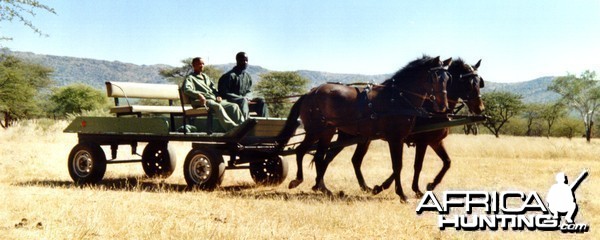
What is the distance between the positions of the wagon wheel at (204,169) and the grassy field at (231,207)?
0.23 m

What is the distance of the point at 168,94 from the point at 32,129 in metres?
16.5

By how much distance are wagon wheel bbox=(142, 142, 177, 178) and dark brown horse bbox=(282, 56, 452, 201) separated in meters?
3.28

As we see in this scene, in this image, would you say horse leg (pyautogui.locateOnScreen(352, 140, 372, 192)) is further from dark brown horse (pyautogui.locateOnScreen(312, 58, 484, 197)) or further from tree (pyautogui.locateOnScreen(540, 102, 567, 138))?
tree (pyautogui.locateOnScreen(540, 102, 567, 138))

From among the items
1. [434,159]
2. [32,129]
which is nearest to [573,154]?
[434,159]

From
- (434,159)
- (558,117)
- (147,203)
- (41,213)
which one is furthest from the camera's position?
(558,117)

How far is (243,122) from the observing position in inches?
360

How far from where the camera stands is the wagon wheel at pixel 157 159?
11.9 metres

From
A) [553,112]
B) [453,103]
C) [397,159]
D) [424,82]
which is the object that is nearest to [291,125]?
[397,159]

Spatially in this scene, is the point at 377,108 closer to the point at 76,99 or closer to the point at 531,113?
the point at 76,99

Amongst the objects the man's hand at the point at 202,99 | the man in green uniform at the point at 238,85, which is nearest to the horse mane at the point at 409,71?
the man in green uniform at the point at 238,85

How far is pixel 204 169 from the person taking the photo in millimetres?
9672

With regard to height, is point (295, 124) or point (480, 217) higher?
point (295, 124)

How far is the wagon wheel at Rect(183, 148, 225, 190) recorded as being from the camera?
9391 millimetres

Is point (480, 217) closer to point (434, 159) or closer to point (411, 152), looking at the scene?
point (434, 159)
